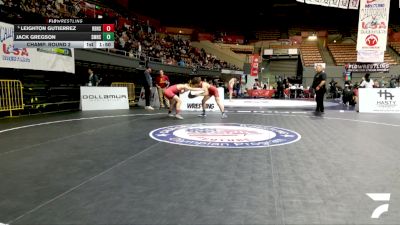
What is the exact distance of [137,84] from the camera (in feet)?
67.9

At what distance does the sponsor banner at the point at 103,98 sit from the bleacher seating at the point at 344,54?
93.8 ft

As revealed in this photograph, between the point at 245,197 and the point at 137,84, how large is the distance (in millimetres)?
18496

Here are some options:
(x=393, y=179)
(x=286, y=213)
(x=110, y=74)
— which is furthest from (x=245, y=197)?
(x=110, y=74)

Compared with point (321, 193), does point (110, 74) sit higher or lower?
higher

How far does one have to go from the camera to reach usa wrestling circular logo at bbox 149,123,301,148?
551 cm

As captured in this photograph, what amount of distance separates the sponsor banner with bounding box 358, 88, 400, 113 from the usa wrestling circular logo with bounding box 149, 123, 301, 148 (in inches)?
265

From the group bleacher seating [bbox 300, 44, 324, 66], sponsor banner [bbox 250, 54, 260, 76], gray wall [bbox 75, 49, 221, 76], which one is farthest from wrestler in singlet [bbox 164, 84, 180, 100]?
bleacher seating [bbox 300, 44, 324, 66]

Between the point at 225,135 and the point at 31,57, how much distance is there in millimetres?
7847

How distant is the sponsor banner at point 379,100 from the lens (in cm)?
1220

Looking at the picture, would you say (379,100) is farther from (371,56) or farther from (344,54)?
(344,54)

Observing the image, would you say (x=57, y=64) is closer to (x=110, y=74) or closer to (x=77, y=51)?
(x=77, y=51)

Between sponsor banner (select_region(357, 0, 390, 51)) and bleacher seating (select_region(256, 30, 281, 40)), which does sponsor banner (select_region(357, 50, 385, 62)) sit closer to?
sponsor banner (select_region(357, 0, 390, 51))

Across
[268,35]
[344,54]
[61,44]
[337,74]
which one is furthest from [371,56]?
[268,35]

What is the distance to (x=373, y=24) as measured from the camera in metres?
10.8
